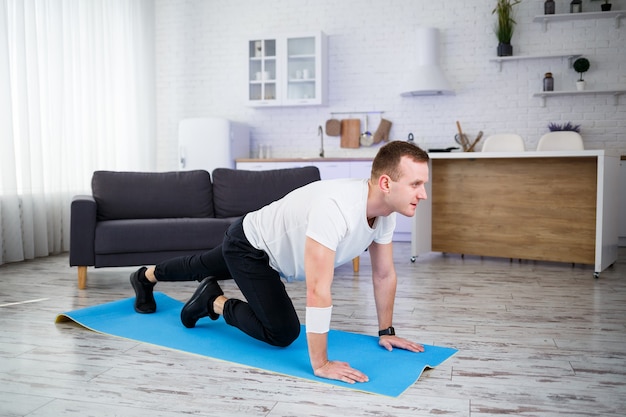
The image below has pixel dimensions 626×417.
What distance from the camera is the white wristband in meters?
2.00

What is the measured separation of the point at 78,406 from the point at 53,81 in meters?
4.19

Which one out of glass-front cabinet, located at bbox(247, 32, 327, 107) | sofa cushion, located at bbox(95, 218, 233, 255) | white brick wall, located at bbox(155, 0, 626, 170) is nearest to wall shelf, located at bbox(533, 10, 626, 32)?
white brick wall, located at bbox(155, 0, 626, 170)

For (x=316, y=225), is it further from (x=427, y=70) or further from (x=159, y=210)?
(x=427, y=70)

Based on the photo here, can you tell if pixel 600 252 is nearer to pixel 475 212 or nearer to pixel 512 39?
pixel 475 212

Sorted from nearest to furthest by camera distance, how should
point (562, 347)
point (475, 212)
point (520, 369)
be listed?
1. point (520, 369)
2. point (562, 347)
3. point (475, 212)

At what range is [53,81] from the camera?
213 inches

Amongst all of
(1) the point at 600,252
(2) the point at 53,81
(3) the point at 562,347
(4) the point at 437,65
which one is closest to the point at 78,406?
(3) the point at 562,347

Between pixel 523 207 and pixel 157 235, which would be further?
pixel 523 207

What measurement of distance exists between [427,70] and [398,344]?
4606 millimetres

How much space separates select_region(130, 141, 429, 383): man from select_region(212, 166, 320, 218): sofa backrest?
5.51 ft

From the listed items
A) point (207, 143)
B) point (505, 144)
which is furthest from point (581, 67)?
point (207, 143)

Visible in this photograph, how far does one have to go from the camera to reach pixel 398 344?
2.45 m

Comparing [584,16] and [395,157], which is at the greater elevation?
[584,16]

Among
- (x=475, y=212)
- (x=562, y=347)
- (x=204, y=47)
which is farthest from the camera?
(x=204, y=47)
